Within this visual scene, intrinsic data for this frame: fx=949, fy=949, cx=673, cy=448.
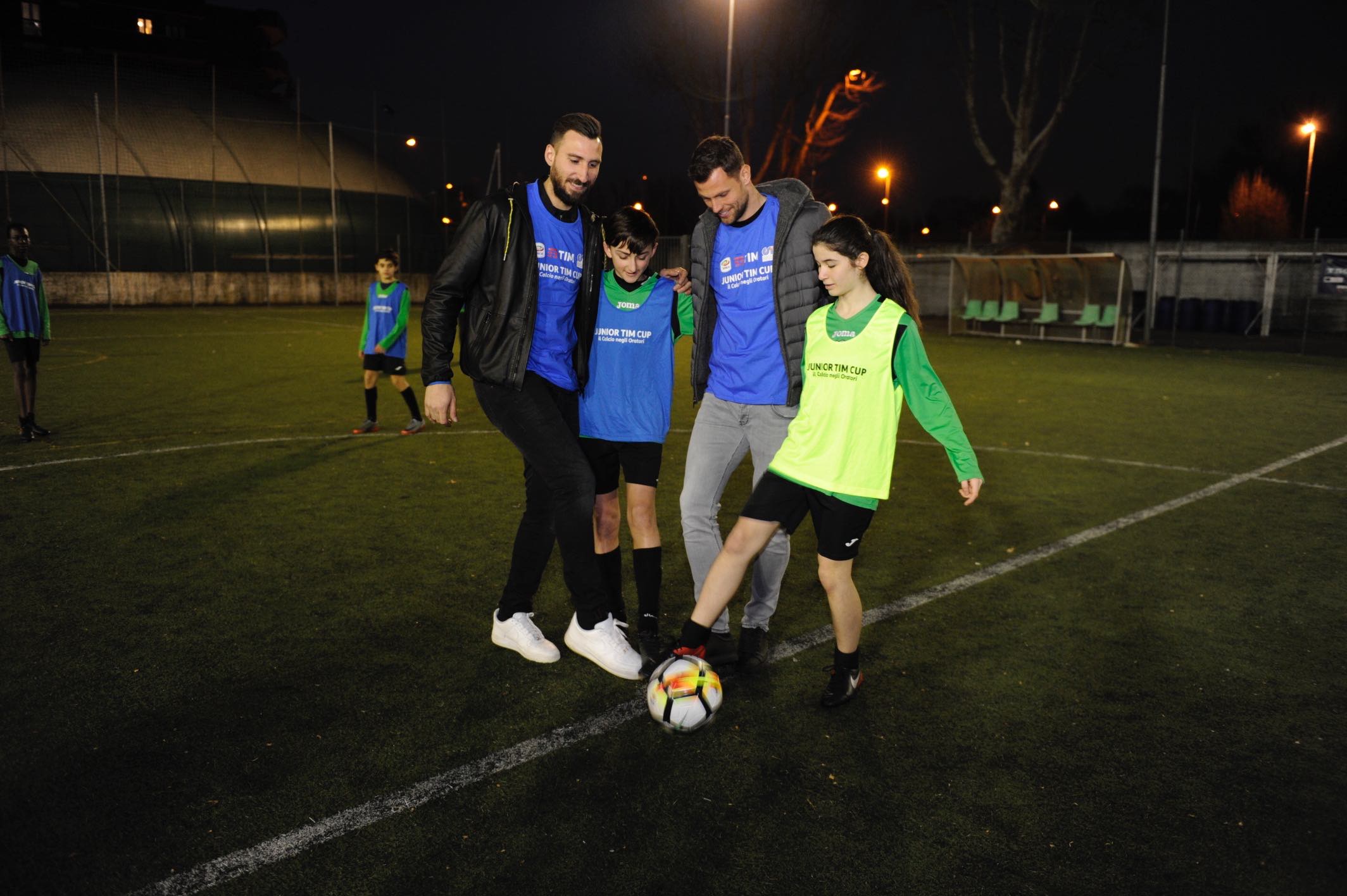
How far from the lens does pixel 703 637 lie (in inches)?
148

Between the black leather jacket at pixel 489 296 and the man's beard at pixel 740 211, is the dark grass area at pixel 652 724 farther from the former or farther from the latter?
the man's beard at pixel 740 211

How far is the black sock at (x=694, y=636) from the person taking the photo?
376 cm

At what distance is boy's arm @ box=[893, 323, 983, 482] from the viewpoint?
11.5ft

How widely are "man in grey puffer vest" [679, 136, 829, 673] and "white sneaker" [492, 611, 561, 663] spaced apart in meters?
0.73

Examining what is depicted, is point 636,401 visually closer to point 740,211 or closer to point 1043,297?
point 740,211

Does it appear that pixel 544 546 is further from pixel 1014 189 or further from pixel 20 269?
pixel 1014 189

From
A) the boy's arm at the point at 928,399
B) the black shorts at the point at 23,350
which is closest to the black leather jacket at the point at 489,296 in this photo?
the boy's arm at the point at 928,399

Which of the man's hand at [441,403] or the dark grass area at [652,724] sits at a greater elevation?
the man's hand at [441,403]

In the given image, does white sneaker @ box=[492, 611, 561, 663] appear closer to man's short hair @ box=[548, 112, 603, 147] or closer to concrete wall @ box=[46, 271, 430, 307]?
man's short hair @ box=[548, 112, 603, 147]

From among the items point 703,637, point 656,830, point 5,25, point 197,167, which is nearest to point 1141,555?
point 703,637

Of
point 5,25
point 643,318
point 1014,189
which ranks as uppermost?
point 5,25

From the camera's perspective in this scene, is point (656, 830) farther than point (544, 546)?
No

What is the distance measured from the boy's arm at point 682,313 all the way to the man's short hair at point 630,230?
348 mm

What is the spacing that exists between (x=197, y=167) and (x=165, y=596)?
120 feet
